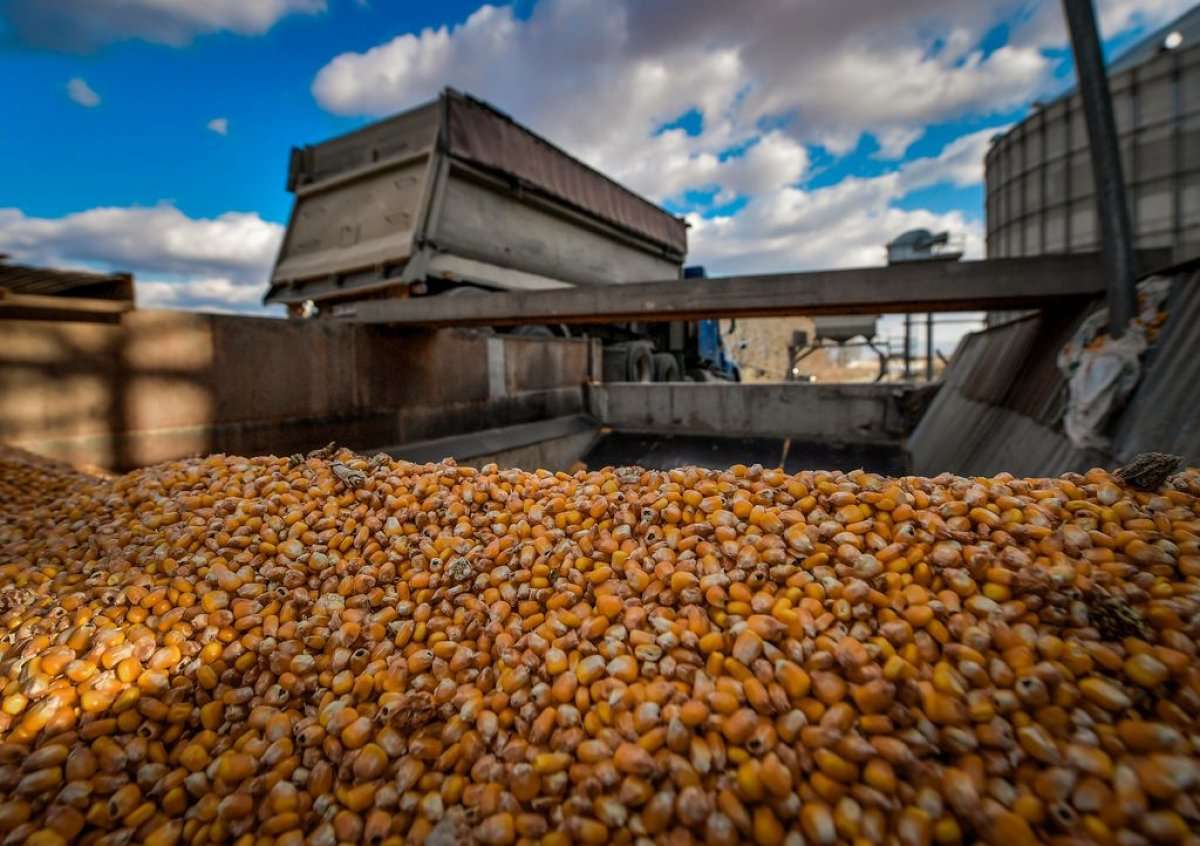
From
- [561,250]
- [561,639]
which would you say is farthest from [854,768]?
[561,250]

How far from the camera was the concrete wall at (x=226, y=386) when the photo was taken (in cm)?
375

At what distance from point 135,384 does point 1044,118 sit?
834 inches

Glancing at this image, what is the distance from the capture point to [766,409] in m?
8.34

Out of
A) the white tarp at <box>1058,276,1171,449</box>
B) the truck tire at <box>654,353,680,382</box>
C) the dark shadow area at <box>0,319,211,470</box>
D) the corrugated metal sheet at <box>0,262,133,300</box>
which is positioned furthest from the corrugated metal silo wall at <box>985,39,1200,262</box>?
the corrugated metal sheet at <box>0,262,133,300</box>

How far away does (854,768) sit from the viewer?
1319 mm

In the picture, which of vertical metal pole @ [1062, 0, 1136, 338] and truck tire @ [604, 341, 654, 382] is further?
truck tire @ [604, 341, 654, 382]

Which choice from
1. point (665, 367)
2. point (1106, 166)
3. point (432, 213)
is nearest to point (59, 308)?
point (432, 213)

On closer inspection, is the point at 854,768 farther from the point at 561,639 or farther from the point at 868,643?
the point at 561,639

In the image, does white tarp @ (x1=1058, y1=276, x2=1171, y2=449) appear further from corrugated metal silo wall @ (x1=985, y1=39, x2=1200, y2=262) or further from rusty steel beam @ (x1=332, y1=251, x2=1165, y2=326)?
corrugated metal silo wall @ (x1=985, y1=39, x2=1200, y2=262)

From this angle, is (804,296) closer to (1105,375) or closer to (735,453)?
(1105,375)

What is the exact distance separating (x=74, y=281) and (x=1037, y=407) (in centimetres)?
785

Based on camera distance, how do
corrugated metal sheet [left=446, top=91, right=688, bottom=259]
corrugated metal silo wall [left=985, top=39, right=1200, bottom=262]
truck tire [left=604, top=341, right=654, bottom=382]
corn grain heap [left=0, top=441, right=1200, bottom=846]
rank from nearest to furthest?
corn grain heap [left=0, top=441, right=1200, bottom=846]
corrugated metal sheet [left=446, top=91, right=688, bottom=259]
truck tire [left=604, top=341, right=654, bottom=382]
corrugated metal silo wall [left=985, top=39, right=1200, bottom=262]

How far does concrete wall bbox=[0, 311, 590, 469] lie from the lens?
375cm

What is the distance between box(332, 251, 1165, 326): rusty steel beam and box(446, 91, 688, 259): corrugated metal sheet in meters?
3.18
